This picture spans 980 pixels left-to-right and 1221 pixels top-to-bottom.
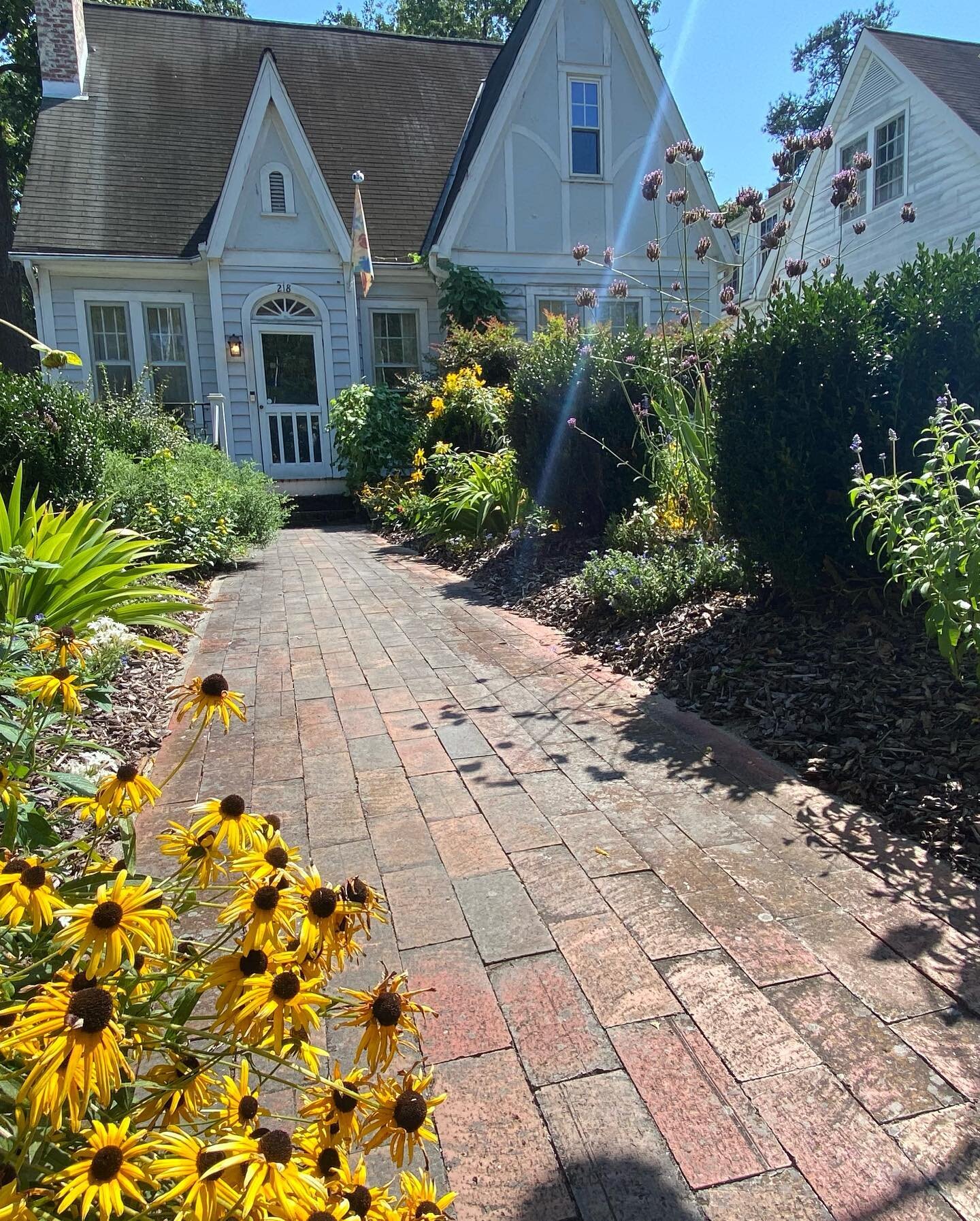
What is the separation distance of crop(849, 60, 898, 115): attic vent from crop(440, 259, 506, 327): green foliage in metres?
8.10

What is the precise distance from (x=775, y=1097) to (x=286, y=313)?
13.7 meters

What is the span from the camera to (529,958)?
2.10 meters

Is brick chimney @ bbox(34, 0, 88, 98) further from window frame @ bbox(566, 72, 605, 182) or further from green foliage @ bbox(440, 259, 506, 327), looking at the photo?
window frame @ bbox(566, 72, 605, 182)

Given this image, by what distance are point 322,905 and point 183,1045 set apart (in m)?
0.28

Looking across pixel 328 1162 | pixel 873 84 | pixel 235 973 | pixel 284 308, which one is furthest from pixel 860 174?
pixel 328 1162

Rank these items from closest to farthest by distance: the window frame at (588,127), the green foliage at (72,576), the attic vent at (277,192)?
the green foliage at (72,576) → the attic vent at (277,192) → the window frame at (588,127)

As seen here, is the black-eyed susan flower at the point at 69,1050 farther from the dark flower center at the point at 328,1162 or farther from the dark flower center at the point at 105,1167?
the dark flower center at the point at 328,1162

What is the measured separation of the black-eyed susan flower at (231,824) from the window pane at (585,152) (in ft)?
50.9

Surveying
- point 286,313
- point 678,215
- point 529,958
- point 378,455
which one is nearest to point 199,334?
point 286,313

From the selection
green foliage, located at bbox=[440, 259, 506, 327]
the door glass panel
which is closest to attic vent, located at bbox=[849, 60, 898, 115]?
green foliage, located at bbox=[440, 259, 506, 327]

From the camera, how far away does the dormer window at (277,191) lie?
13031 mm

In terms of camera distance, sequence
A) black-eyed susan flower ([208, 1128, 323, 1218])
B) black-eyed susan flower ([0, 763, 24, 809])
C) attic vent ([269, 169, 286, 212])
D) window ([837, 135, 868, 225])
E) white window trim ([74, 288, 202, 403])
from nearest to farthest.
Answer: black-eyed susan flower ([208, 1128, 323, 1218])
black-eyed susan flower ([0, 763, 24, 809])
white window trim ([74, 288, 202, 403])
attic vent ([269, 169, 286, 212])
window ([837, 135, 868, 225])

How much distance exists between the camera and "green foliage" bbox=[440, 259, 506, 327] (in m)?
13.4

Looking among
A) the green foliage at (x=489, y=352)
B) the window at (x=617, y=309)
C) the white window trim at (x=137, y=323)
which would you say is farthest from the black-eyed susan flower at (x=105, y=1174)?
the window at (x=617, y=309)
